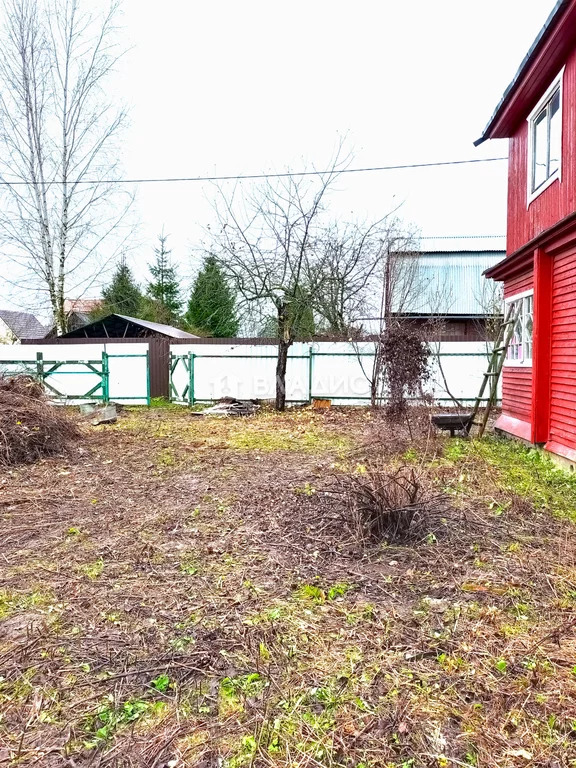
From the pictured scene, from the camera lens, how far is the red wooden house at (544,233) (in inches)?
219

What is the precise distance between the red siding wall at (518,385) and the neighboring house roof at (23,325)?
32.2 metres

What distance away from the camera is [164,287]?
30.9m

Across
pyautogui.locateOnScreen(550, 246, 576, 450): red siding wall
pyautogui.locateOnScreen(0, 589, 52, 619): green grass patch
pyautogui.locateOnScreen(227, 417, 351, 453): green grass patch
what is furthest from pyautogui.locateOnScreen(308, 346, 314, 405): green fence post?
pyautogui.locateOnScreen(0, 589, 52, 619): green grass patch

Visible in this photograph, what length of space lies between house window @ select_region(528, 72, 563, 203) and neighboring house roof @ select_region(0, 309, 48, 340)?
108 ft

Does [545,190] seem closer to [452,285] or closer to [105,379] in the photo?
[105,379]

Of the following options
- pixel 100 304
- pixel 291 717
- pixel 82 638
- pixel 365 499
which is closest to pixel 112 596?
pixel 82 638

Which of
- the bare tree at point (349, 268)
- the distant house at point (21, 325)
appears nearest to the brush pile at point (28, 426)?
the bare tree at point (349, 268)

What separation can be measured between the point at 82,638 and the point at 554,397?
5977mm

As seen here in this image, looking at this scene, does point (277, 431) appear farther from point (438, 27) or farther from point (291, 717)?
point (438, 27)

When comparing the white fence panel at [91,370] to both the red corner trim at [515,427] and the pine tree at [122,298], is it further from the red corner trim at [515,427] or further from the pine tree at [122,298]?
the pine tree at [122,298]

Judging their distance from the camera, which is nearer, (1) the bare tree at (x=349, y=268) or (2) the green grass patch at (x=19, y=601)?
(2) the green grass patch at (x=19, y=601)

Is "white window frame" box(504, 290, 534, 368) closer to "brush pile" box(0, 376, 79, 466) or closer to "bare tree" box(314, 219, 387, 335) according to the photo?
"bare tree" box(314, 219, 387, 335)

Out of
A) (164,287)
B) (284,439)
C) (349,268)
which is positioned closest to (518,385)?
(284,439)

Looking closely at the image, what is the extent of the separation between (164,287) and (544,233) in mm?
27781
